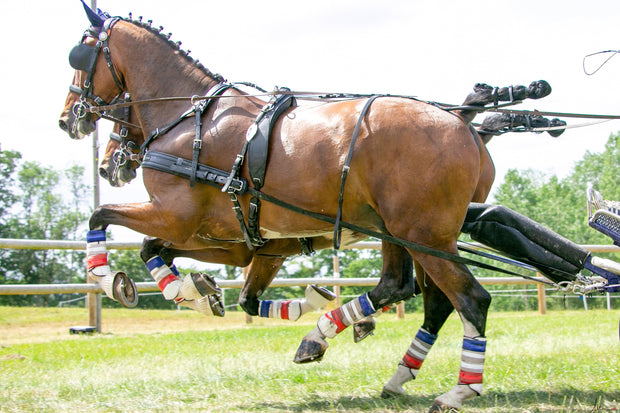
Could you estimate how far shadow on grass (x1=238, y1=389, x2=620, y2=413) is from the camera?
13.6 ft

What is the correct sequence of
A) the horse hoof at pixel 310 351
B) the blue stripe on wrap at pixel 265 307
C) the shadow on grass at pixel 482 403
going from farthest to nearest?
the blue stripe on wrap at pixel 265 307, the horse hoof at pixel 310 351, the shadow on grass at pixel 482 403

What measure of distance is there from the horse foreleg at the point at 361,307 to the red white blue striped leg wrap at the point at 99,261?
5.02 feet

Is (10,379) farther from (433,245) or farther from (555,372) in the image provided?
(555,372)

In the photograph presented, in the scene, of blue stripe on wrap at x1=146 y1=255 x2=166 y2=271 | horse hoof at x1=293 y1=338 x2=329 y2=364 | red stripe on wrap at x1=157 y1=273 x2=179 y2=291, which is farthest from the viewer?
blue stripe on wrap at x1=146 y1=255 x2=166 y2=271

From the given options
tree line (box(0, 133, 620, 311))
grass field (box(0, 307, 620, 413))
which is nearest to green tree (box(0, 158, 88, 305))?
tree line (box(0, 133, 620, 311))

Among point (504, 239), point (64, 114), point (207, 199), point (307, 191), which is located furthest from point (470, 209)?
point (64, 114)

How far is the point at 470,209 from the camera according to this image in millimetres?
4391

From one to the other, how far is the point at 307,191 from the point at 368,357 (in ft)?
9.73

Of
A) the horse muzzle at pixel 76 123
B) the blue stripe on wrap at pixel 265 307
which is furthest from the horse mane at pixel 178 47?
the blue stripe on wrap at pixel 265 307

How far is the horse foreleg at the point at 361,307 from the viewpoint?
4535mm

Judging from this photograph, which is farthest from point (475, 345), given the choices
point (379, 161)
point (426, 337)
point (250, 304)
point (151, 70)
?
point (151, 70)

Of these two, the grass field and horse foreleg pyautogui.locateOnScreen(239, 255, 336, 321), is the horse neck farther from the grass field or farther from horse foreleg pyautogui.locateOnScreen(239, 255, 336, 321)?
the grass field

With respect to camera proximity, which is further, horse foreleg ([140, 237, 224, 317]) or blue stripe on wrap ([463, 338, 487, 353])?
horse foreleg ([140, 237, 224, 317])

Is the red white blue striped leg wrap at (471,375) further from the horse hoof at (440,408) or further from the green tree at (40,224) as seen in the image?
the green tree at (40,224)
